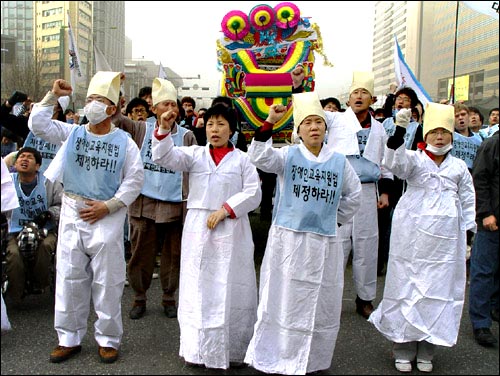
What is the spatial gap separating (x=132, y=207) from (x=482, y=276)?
2798 mm

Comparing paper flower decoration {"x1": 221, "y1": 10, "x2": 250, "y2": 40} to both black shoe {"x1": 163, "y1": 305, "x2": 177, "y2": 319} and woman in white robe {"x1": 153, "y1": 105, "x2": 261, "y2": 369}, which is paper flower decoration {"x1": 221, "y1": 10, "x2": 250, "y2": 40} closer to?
woman in white robe {"x1": 153, "y1": 105, "x2": 261, "y2": 369}

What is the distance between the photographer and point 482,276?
13.7 feet

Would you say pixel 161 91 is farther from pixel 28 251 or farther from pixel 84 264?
pixel 28 251

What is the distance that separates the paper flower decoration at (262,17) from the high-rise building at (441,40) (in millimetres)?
2513

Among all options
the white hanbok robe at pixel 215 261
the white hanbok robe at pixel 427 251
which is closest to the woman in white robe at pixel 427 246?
the white hanbok robe at pixel 427 251

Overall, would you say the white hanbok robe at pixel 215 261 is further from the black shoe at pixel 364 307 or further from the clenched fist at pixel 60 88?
the black shoe at pixel 364 307

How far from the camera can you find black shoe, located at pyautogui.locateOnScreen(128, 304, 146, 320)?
445 cm

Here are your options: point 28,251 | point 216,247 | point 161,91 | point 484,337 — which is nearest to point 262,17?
point 161,91

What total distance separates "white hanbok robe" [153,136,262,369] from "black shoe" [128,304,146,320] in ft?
3.50

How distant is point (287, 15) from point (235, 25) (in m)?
0.62

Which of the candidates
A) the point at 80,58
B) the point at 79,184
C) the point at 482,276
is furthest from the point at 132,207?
the point at 80,58

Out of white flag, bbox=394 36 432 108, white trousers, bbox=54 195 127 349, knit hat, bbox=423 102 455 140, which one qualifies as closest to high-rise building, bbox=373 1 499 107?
knit hat, bbox=423 102 455 140

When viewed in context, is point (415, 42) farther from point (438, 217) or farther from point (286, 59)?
point (286, 59)

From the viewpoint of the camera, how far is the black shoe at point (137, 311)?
4.45 m
